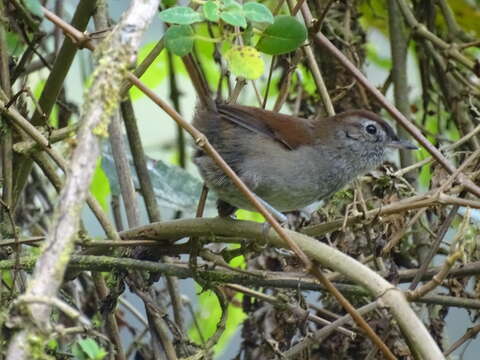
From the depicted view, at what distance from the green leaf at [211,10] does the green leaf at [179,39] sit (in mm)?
152

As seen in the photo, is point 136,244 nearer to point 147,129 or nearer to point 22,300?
point 22,300

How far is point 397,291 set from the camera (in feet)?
6.50

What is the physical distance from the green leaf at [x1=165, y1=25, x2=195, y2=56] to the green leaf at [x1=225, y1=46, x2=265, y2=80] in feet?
0.34

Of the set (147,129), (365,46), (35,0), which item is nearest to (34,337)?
(35,0)

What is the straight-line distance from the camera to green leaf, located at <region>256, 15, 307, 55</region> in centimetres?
232

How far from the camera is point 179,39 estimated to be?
2.11 meters

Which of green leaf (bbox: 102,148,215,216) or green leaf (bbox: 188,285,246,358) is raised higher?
green leaf (bbox: 102,148,215,216)

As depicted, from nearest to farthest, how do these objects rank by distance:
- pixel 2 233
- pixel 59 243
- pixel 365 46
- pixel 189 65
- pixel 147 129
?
1. pixel 59 243
2. pixel 2 233
3. pixel 189 65
4. pixel 365 46
5. pixel 147 129

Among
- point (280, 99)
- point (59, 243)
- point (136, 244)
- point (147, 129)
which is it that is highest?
point (59, 243)

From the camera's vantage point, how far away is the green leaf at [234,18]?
1.94 m

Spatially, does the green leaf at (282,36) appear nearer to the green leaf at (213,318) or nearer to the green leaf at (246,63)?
the green leaf at (246,63)

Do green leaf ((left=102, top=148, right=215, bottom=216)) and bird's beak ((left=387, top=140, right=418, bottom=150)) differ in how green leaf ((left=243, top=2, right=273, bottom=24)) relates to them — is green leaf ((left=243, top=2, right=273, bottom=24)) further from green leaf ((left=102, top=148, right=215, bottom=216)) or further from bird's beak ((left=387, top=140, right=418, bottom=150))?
green leaf ((left=102, top=148, right=215, bottom=216))

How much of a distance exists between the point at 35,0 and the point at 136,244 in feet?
3.03

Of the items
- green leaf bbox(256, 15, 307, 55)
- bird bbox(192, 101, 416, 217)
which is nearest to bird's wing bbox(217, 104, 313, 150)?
bird bbox(192, 101, 416, 217)
